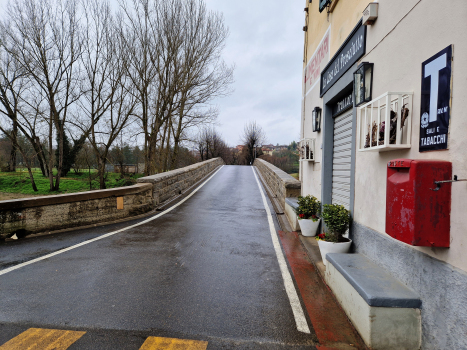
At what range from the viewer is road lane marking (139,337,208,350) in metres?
2.67

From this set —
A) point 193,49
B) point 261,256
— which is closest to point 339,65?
point 261,256

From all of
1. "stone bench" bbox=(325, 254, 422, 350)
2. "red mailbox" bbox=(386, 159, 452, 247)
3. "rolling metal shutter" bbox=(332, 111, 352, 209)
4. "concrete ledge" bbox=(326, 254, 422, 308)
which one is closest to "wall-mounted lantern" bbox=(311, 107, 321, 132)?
"rolling metal shutter" bbox=(332, 111, 352, 209)

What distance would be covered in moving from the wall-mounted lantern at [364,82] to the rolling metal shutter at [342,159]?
113 cm

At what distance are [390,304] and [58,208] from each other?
7.09 m

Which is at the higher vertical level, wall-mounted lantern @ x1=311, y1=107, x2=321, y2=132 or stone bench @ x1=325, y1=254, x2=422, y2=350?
wall-mounted lantern @ x1=311, y1=107, x2=321, y2=132

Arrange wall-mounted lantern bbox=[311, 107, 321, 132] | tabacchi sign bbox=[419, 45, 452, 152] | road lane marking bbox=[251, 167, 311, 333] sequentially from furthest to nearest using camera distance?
wall-mounted lantern bbox=[311, 107, 321, 132], road lane marking bbox=[251, 167, 311, 333], tabacchi sign bbox=[419, 45, 452, 152]


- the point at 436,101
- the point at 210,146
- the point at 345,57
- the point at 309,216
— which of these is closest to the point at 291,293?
the point at 436,101

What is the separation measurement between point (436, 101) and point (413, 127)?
1.42 feet

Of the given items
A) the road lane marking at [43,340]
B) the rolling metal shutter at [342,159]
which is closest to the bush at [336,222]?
the rolling metal shutter at [342,159]

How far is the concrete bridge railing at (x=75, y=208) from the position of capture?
20.8 ft

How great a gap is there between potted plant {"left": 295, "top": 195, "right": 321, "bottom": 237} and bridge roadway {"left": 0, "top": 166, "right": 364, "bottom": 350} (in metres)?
0.82

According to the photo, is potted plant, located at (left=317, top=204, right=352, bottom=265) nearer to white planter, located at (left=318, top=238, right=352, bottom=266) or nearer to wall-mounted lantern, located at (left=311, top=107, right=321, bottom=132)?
white planter, located at (left=318, top=238, right=352, bottom=266)

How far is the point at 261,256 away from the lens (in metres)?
5.36

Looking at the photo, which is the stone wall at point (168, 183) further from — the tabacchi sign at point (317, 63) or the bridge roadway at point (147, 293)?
the tabacchi sign at point (317, 63)
